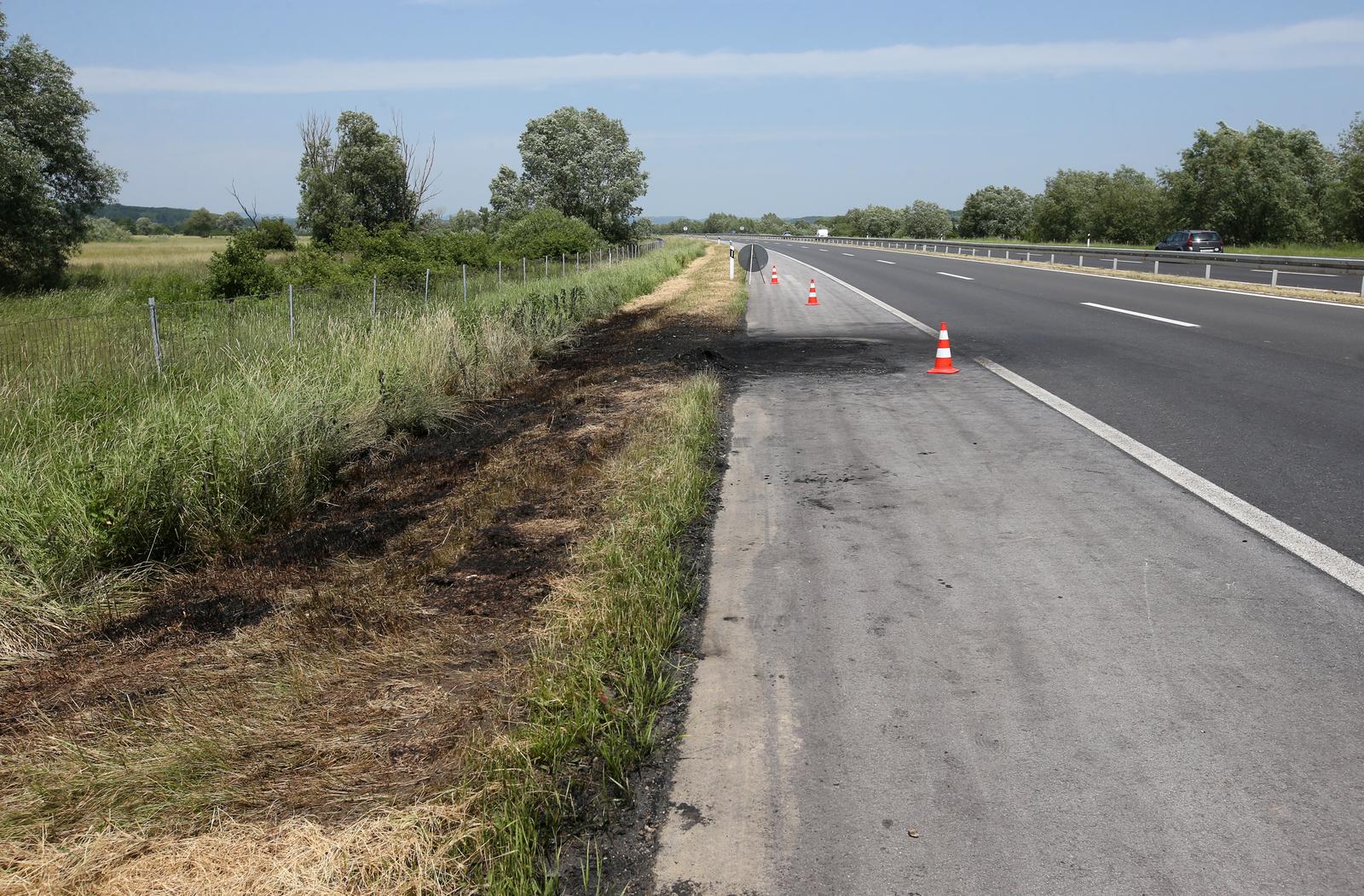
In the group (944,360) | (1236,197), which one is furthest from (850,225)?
(944,360)

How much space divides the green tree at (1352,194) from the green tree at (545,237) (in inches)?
1408

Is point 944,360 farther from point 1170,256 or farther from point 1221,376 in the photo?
point 1170,256

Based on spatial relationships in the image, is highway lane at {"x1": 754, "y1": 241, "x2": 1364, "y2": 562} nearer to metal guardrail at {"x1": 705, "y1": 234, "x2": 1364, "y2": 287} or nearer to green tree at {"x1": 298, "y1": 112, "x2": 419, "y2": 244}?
metal guardrail at {"x1": 705, "y1": 234, "x2": 1364, "y2": 287}

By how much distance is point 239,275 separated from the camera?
83.1 ft

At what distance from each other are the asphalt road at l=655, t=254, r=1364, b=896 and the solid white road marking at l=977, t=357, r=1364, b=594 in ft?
0.34

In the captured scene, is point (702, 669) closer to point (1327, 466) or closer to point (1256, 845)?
point (1256, 845)

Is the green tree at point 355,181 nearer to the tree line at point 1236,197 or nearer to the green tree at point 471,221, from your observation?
the green tree at point 471,221

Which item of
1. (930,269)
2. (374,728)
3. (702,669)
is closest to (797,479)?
(702,669)

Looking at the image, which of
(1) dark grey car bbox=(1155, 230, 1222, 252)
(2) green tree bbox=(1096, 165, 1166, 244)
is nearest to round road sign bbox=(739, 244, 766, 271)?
(1) dark grey car bbox=(1155, 230, 1222, 252)

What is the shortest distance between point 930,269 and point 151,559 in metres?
34.3

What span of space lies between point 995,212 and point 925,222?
2309 cm

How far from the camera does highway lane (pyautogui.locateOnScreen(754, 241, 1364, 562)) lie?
6328 mm

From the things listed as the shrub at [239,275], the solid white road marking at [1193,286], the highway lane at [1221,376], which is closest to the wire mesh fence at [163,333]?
the highway lane at [1221,376]

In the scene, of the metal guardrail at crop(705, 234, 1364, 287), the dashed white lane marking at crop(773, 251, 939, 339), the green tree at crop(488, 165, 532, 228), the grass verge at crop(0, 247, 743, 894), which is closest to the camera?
the grass verge at crop(0, 247, 743, 894)
